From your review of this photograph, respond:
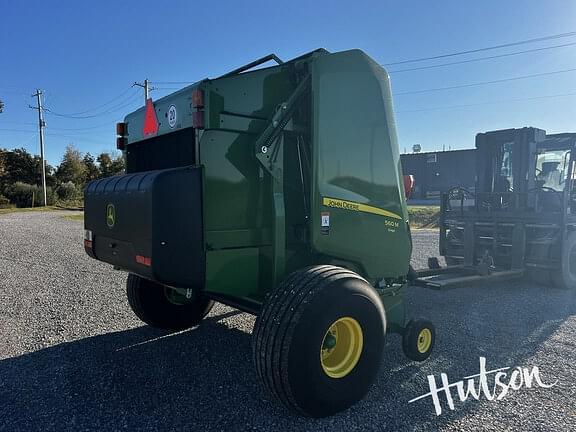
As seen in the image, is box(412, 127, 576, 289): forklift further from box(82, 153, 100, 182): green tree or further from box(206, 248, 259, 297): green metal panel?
box(82, 153, 100, 182): green tree

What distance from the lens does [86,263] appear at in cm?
941

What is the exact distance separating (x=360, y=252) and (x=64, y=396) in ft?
8.39

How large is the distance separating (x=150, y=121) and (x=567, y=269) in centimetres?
673

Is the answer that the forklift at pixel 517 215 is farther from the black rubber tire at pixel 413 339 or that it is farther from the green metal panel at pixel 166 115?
the green metal panel at pixel 166 115

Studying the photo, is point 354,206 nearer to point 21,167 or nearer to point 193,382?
point 193,382

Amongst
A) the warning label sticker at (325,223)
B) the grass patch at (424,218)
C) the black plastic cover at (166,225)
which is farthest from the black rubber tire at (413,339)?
the grass patch at (424,218)

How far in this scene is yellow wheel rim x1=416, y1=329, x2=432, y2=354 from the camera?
3.97 m

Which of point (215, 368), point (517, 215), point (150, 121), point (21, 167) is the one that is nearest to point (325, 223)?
point (215, 368)

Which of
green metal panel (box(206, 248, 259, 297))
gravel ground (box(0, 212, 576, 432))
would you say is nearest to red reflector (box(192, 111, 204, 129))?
green metal panel (box(206, 248, 259, 297))

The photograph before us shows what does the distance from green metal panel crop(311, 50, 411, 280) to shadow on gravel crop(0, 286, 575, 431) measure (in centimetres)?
106

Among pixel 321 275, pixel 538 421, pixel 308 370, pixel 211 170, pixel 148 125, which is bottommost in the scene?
pixel 538 421

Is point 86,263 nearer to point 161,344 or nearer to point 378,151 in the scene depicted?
point 161,344

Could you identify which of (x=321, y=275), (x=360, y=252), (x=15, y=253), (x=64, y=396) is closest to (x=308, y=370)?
(x=321, y=275)

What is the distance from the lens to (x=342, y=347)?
3.36m
